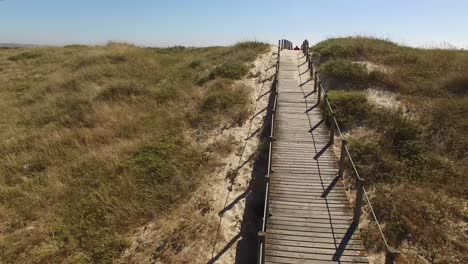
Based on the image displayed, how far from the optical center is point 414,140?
48.7ft

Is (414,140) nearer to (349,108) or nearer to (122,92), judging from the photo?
(349,108)

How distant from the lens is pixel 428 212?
1120cm

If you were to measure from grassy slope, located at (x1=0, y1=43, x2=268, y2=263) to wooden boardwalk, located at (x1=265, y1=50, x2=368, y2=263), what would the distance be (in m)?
3.20

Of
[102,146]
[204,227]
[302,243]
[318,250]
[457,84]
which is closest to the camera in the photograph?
[318,250]

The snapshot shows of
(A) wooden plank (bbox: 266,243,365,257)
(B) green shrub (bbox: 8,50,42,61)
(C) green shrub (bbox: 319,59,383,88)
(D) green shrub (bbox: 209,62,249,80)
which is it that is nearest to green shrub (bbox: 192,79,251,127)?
(D) green shrub (bbox: 209,62,249,80)

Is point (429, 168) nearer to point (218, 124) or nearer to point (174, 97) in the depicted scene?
point (218, 124)

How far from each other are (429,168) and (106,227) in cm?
1160

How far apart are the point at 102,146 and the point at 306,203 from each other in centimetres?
1042

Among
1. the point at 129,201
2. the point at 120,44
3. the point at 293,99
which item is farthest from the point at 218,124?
the point at 120,44

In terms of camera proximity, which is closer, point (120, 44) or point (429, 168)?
point (429, 168)

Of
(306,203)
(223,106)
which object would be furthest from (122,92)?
(306,203)

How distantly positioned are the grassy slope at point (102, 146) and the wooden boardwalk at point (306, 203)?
3.20m

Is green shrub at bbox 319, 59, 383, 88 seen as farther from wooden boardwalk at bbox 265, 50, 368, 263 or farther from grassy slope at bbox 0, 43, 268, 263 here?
grassy slope at bbox 0, 43, 268, 263

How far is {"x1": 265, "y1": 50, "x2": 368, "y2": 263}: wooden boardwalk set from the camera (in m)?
9.02
